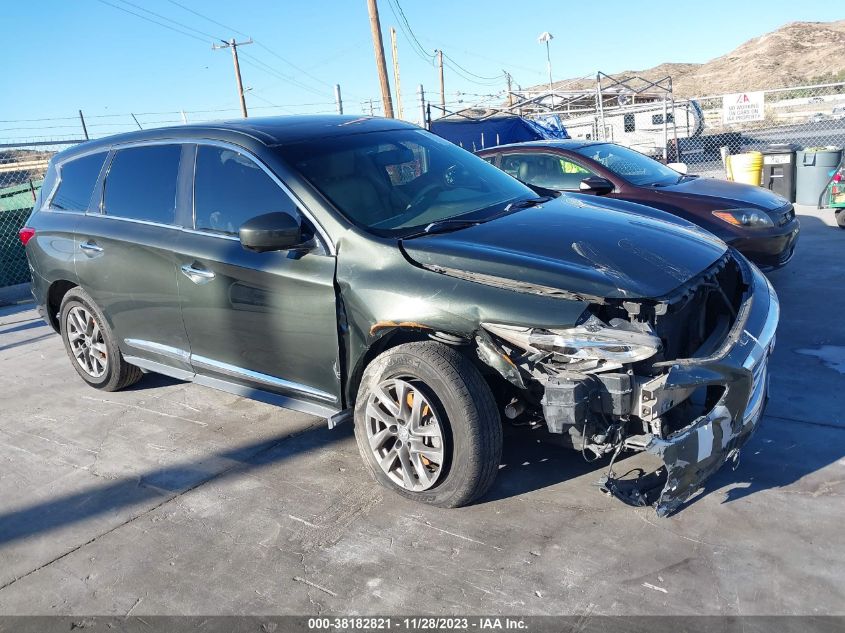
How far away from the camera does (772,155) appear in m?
11.2

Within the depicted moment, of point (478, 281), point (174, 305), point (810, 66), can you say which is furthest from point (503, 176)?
point (810, 66)

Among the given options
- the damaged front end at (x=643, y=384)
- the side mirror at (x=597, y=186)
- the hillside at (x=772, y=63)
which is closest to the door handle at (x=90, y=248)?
the damaged front end at (x=643, y=384)

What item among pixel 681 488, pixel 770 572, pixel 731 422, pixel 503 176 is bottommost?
pixel 770 572

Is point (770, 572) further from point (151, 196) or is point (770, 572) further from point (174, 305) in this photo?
point (151, 196)

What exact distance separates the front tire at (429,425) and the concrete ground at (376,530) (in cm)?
16

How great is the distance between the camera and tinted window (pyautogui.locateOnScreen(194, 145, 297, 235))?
3.98 m

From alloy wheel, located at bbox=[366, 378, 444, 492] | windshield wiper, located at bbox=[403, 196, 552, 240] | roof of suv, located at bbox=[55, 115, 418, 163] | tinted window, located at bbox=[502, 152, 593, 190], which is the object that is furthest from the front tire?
tinted window, located at bbox=[502, 152, 593, 190]

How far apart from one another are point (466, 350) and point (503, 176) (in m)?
1.77

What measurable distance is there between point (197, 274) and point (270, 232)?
34.3 inches

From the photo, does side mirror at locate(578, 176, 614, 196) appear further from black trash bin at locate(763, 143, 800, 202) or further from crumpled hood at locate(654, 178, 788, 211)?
black trash bin at locate(763, 143, 800, 202)

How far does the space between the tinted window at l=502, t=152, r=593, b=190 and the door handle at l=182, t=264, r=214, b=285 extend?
424 centimetres

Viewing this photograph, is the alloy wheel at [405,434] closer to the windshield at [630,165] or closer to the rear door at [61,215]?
the rear door at [61,215]

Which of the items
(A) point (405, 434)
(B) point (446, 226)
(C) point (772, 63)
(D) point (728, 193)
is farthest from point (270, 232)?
(C) point (772, 63)

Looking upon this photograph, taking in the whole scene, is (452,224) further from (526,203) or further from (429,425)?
(429,425)
